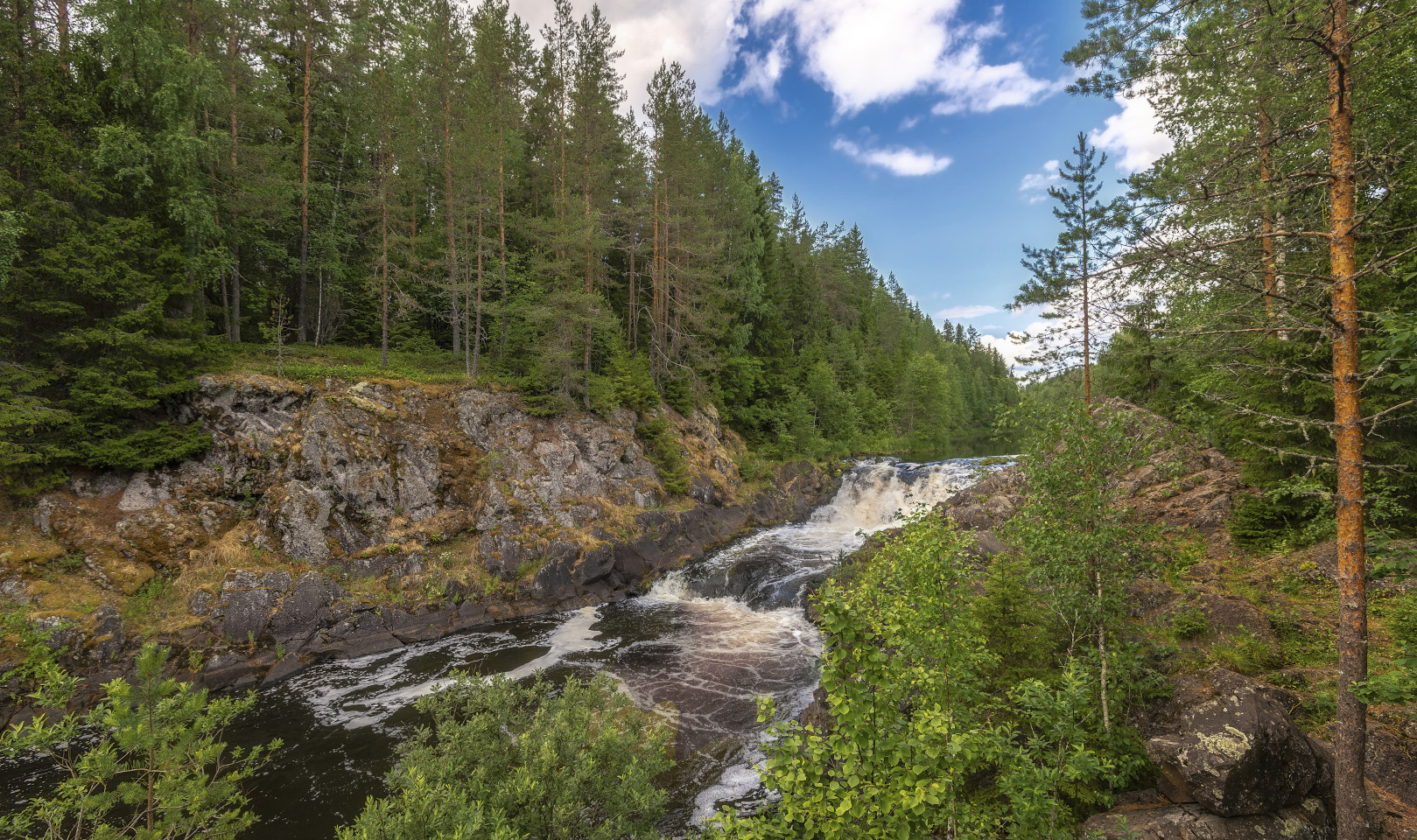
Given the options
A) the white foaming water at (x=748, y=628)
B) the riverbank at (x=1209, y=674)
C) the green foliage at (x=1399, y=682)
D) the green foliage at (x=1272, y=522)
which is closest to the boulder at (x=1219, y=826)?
the riverbank at (x=1209, y=674)

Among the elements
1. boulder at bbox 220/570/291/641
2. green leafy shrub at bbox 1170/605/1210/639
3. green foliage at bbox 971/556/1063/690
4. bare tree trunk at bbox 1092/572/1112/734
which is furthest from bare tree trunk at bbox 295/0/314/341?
green leafy shrub at bbox 1170/605/1210/639

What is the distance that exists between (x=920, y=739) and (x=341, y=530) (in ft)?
57.5

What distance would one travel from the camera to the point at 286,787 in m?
9.05

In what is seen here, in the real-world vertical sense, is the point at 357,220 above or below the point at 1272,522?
above

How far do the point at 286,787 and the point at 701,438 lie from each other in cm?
2036

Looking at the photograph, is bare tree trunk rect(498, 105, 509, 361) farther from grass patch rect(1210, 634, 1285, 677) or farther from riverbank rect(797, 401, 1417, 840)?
grass patch rect(1210, 634, 1285, 677)

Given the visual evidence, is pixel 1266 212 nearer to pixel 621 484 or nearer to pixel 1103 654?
pixel 1103 654

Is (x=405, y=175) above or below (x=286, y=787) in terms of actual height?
above

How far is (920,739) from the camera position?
3.72m

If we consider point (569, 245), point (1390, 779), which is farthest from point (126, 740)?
point (569, 245)

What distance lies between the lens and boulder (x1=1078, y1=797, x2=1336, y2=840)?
487cm

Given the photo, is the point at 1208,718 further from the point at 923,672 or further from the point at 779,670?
the point at 779,670

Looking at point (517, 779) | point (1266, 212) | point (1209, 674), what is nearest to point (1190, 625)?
point (1209, 674)

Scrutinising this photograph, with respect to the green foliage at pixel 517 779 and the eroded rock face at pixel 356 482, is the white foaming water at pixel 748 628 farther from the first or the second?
the eroded rock face at pixel 356 482
